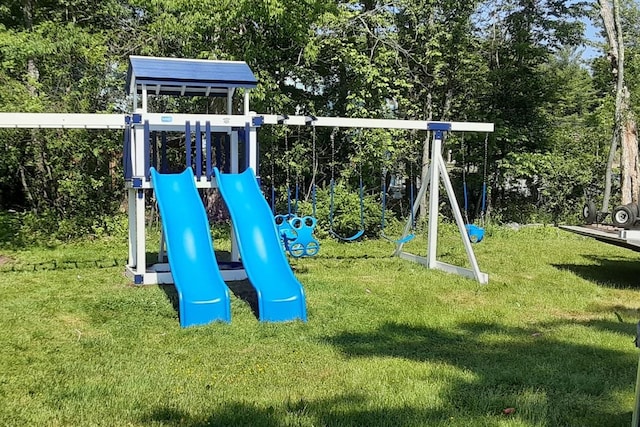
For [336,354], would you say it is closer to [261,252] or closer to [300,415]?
[300,415]

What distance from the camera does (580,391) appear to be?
428 centimetres

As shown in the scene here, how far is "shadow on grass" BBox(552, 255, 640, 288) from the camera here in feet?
27.9

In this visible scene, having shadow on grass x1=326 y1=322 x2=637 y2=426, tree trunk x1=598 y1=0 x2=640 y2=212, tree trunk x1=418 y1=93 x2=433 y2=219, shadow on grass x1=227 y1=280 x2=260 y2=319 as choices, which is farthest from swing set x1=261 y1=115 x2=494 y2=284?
tree trunk x1=598 y1=0 x2=640 y2=212

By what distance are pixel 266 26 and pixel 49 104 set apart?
437cm

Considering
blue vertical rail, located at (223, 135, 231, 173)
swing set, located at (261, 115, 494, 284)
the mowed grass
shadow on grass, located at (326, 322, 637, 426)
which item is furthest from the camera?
blue vertical rail, located at (223, 135, 231, 173)

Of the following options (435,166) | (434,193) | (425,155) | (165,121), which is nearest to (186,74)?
(165,121)

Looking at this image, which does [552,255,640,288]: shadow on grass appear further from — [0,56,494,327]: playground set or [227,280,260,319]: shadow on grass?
[227,280,260,319]: shadow on grass

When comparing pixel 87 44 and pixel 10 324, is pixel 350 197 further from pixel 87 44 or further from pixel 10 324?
pixel 10 324

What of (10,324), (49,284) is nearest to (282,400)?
(10,324)

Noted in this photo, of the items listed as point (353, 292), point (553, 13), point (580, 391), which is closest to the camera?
point (580, 391)

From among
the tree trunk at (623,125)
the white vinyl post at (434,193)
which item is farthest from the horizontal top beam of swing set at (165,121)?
the tree trunk at (623,125)

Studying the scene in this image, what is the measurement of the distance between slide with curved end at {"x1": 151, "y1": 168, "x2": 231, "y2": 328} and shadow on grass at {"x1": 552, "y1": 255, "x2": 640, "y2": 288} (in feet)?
17.6

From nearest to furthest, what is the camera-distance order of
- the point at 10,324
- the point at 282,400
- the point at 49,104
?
the point at 282,400, the point at 10,324, the point at 49,104

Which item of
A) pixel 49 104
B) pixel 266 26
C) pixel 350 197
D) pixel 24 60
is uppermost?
pixel 266 26
